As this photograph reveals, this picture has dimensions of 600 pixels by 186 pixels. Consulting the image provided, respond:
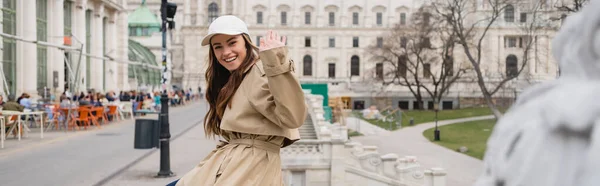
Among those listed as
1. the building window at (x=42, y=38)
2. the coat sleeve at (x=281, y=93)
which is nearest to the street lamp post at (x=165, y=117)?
the coat sleeve at (x=281, y=93)

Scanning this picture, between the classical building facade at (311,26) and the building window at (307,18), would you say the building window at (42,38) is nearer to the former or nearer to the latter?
the classical building facade at (311,26)

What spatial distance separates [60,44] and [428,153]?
1888 cm

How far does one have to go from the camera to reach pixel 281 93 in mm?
2941

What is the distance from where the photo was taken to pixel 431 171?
13656 mm

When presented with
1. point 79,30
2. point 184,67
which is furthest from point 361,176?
point 184,67

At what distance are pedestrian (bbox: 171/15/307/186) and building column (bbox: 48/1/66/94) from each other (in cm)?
2875

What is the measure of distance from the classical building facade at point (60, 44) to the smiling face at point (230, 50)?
17423 mm

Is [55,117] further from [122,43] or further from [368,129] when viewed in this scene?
[122,43]

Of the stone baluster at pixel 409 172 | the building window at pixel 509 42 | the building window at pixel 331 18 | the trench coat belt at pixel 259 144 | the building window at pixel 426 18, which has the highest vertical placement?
the building window at pixel 331 18

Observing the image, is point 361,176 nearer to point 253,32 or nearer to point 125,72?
point 125,72

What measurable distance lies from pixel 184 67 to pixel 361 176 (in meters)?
75.7

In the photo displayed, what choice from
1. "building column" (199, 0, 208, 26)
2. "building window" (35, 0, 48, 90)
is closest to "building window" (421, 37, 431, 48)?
"building window" (35, 0, 48, 90)

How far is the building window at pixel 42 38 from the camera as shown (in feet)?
94.7

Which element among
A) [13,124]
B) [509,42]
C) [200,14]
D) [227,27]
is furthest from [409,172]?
[200,14]
